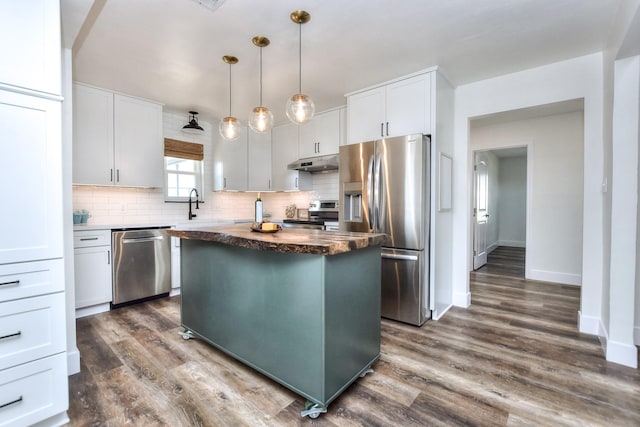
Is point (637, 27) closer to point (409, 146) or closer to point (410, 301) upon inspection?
point (409, 146)

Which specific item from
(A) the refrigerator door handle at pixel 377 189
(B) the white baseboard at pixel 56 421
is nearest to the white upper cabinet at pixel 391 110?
(A) the refrigerator door handle at pixel 377 189

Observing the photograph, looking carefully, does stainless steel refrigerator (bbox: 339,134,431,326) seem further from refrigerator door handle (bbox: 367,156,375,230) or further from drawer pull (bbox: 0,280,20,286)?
drawer pull (bbox: 0,280,20,286)

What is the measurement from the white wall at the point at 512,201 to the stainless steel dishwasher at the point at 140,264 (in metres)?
8.30

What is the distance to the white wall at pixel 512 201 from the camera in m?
7.87

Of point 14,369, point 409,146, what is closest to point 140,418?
point 14,369

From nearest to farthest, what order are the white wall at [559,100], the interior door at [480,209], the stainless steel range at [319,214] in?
the white wall at [559,100] < the stainless steel range at [319,214] < the interior door at [480,209]

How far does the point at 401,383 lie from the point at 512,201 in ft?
25.9

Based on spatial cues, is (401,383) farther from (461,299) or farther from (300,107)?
(300,107)

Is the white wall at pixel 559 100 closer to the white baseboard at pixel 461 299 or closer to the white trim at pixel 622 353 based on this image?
the white baseboard at pixel 461 299

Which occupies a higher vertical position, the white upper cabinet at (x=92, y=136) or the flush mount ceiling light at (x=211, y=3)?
the flush mount ceiling light at (x=211, y=3)

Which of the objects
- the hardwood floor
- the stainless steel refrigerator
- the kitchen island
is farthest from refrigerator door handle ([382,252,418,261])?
the kitchen island

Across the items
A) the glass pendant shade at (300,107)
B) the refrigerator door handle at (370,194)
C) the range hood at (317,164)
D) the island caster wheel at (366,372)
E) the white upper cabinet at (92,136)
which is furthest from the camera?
the range hood at (317,164)

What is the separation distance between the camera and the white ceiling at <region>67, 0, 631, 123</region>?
6.82ft

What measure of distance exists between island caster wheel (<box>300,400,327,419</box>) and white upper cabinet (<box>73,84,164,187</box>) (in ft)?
11.2
